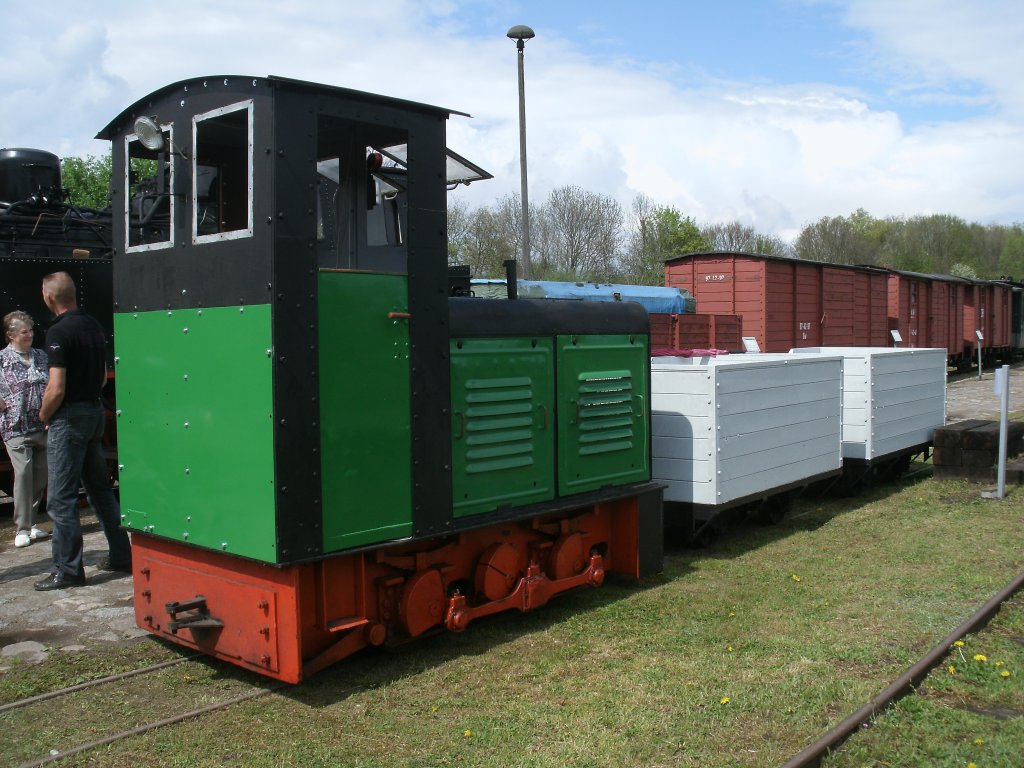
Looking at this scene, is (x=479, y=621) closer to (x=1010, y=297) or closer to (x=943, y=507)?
(x=943, y=507)

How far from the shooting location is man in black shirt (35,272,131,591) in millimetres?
6277

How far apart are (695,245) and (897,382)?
143 feet

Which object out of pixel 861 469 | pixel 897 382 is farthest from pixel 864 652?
pixel 897 382

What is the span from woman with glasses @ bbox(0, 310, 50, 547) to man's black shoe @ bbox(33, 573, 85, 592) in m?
1.54

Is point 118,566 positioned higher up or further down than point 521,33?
further down

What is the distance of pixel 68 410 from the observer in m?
6.38

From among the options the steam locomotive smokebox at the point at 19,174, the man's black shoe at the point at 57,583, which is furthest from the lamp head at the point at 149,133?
the steam locomotive smokebox at the point at 19,174

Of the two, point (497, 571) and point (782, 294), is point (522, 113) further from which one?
point (497, 571)

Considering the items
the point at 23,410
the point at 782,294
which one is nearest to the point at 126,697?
the point at 23,410

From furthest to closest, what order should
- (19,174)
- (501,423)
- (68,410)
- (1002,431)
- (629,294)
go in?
(629,294) < (19,174) < (1002,431) < (68,410) < (501,423)

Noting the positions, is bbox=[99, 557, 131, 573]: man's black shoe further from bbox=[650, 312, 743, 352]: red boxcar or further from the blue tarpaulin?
bbox=[650, 312, 743, 352]: red boxcar

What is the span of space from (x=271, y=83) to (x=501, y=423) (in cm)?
230

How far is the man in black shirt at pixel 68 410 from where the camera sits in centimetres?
628

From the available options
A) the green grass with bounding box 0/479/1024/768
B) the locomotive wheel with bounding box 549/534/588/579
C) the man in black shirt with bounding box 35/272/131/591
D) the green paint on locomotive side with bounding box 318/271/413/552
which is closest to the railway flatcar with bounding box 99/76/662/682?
the green paint on locomotive side with bounding box 318/271/413/552
